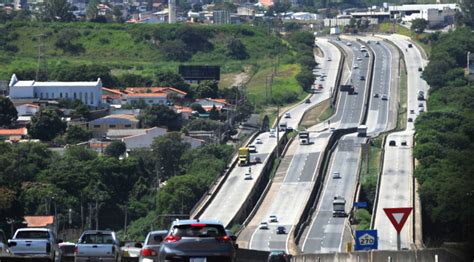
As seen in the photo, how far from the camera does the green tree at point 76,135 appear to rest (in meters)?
138

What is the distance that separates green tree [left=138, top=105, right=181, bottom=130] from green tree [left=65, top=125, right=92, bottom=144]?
8086mm

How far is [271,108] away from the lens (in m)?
166

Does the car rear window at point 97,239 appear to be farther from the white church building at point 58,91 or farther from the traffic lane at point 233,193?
the white church building at point 58,91

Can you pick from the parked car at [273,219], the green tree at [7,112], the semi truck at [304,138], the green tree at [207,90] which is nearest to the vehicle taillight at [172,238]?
the parked car at [273,219]

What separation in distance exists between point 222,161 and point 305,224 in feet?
68.7

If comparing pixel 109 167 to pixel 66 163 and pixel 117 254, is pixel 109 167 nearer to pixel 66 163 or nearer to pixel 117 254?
pixel 66 163

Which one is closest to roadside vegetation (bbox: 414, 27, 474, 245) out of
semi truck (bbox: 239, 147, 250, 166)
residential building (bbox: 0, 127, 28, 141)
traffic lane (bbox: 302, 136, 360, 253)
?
traffic lane (bbox: 302, 136, 360, 253)

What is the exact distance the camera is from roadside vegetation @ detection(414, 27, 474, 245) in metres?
74.4

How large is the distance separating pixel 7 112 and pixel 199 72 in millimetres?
34482

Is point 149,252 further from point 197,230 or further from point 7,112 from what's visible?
point 7,112

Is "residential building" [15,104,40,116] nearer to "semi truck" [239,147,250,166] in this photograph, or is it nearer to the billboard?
"semi truck" [239,147,250,166]

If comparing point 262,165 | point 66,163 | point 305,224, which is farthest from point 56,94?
point 305,224

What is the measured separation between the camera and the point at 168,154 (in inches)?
4963

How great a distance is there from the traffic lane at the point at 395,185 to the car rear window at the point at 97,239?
40.7 meters
